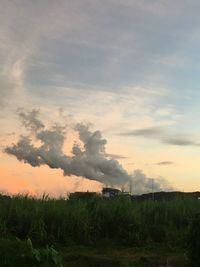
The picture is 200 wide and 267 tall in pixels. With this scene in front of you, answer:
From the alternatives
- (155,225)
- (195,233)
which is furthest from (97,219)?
(195,233)

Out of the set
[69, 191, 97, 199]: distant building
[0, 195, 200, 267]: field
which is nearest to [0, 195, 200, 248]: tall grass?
[0, 195, 200, 267]: field

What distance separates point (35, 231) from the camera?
43.7 feet

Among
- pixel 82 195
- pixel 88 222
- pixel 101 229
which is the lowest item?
pixel 101 229

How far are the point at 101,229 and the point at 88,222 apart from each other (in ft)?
1.41

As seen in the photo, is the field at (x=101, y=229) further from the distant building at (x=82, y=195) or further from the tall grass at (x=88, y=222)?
the distant building at (x=82, y=195)

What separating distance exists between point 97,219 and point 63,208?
2.97ft

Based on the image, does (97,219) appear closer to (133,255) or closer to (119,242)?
(119,242)

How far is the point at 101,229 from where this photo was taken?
556 inches

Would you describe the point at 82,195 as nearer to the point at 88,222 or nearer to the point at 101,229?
the point at 101,229

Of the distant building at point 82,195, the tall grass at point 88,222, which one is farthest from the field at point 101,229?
the distant building at point 82,195

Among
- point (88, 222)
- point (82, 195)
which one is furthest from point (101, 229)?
point (82, 195)

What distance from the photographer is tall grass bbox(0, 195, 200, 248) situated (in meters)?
13.4

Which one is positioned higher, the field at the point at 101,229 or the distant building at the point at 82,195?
the distant building at the point at 82,195

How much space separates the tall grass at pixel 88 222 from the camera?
13438 millimetres
